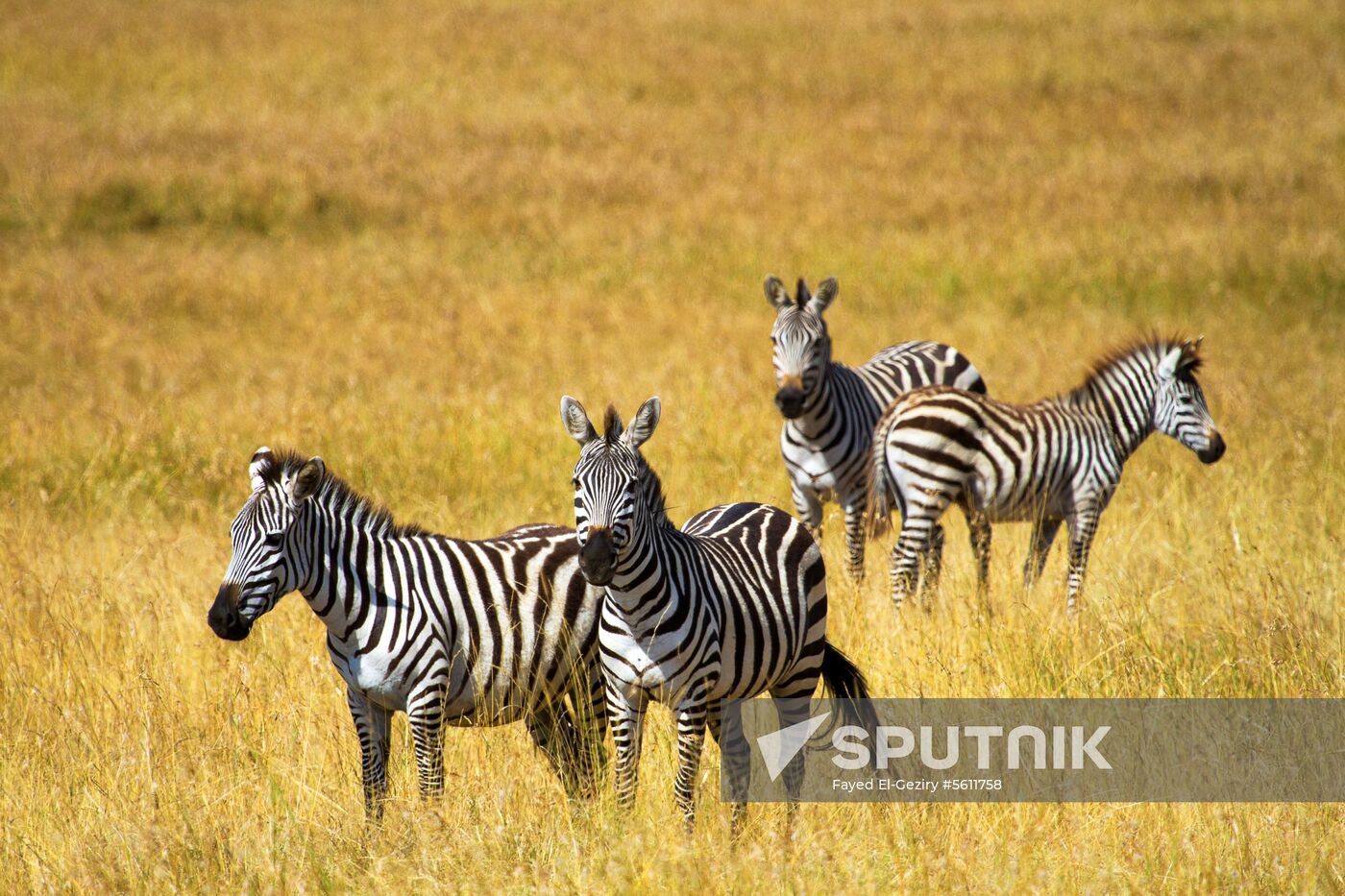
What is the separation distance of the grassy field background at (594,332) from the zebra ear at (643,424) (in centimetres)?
133

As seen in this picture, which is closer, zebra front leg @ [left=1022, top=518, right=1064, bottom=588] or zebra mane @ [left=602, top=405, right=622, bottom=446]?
zebra mane @ [left=602, top=405, right=622, bottom=446]

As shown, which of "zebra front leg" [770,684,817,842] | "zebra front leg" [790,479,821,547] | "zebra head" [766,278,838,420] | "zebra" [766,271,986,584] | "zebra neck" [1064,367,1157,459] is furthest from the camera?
"zebra front leg" [790,479,821,547]

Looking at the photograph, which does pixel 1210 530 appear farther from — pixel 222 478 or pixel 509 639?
pixel 222 478

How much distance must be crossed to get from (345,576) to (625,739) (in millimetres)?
1219

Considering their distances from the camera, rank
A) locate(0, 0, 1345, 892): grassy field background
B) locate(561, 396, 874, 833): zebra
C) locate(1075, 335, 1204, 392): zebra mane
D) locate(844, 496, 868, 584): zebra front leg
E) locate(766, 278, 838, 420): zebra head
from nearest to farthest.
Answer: locate(561, 396, 874, 833): zebra
locate(0, 0, 1345, 892): grassy field background
locate(1075, 335, 1204, 392): zebra mane
locate(844, 496, 868, 584): zebra front leg
locate(766, 278, 838, 420): zebra head

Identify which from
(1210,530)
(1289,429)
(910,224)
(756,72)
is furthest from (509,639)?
(756,72)

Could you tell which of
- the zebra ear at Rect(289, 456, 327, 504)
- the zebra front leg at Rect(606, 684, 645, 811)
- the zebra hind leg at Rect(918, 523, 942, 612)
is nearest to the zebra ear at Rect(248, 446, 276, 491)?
the zebra ear at Rect(289, 456, 327, 504)

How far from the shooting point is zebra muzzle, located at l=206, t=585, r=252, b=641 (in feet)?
14.2

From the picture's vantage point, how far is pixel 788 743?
5000 mm

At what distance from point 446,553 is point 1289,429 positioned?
8.89 m

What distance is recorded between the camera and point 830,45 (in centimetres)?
3206

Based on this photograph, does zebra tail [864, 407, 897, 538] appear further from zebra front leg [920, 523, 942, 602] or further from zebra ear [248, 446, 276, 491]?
zebra ear [248, 446, 276, 491]

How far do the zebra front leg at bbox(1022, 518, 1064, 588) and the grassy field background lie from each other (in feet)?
0.99

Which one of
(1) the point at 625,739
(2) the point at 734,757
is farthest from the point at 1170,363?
(1) the point at 625,739
